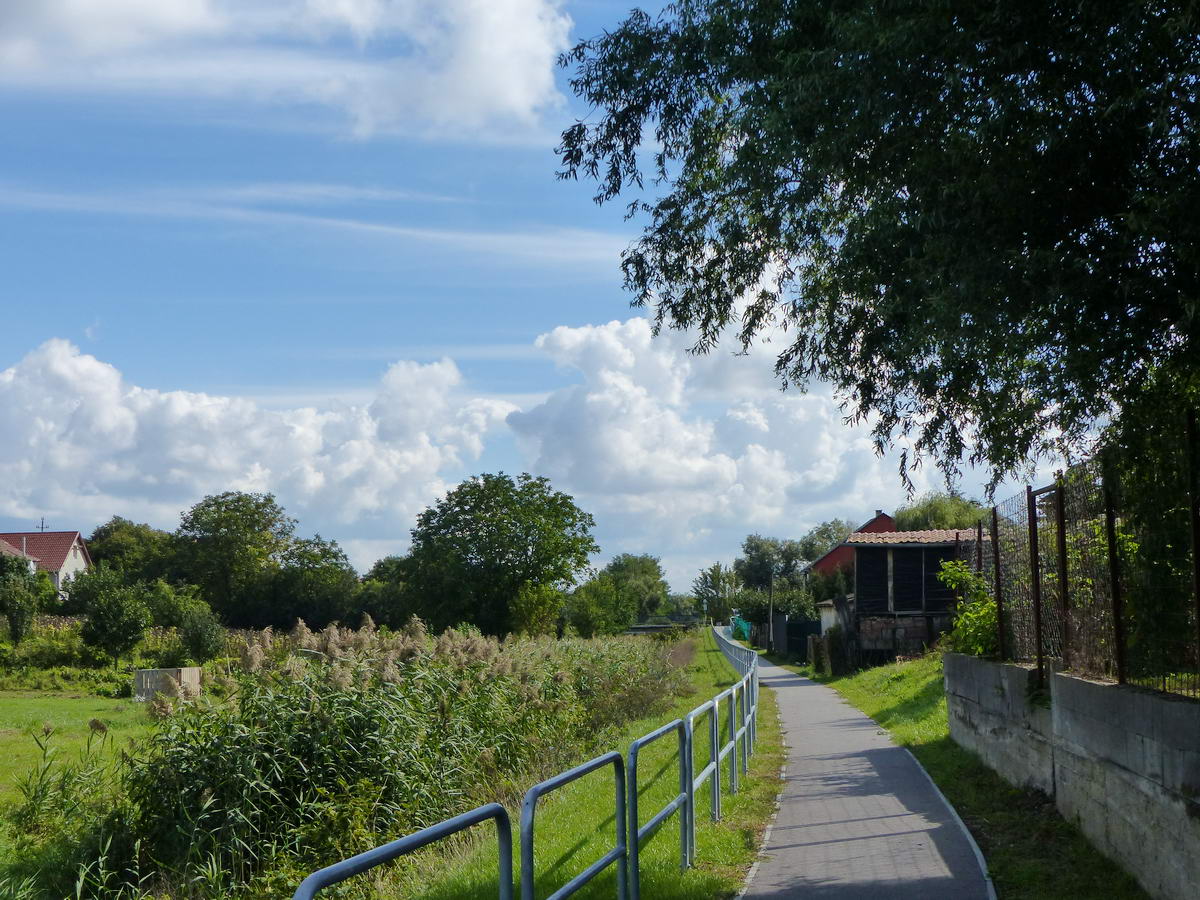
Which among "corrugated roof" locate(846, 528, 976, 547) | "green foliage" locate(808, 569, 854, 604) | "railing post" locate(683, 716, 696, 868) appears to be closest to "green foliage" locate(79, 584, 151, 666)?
"corrugated roof" locate(846, 528, 976, 547)

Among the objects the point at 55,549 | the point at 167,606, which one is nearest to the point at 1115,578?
the point at 167,606

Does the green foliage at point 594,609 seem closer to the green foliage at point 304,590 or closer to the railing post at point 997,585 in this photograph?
the green foliage at point 304,590

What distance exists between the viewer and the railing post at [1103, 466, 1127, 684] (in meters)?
7.94

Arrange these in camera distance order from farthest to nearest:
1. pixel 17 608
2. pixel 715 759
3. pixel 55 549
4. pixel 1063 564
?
1. pixel 55 549
2. pixel 17 608
3. pixel 715 759
4. pixel 1063 564

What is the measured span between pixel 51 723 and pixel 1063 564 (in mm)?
21806

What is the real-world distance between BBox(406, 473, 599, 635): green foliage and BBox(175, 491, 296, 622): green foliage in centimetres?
2809

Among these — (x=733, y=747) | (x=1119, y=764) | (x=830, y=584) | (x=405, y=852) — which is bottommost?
(x=733, y=747)

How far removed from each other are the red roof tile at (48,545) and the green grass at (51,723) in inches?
2418

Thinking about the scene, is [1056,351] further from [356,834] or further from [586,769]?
[356,834]

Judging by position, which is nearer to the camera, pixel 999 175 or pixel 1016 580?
pixel 999 175

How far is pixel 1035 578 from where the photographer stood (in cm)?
1067

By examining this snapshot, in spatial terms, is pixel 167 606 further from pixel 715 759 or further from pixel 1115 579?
pixel 1115 579

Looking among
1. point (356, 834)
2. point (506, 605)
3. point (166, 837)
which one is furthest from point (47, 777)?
point (506, 605)

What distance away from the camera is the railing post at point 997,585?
492 inches
